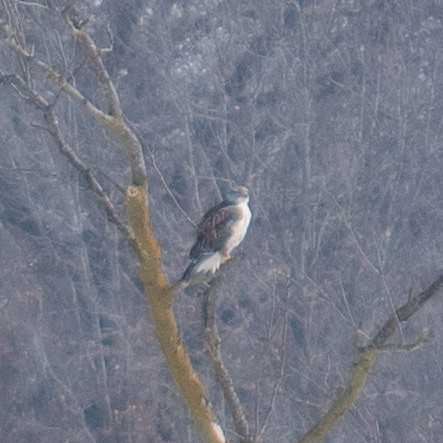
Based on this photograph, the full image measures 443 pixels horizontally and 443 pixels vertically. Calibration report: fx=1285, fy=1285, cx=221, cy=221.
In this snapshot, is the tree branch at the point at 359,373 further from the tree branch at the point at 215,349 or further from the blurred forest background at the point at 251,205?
the blurred forest background at the point at 251,205

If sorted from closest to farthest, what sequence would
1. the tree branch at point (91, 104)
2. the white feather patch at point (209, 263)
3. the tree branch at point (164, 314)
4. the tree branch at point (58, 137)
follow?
the tree branch at point (91, 104)
the tree branch at point (58, 137)
the tree branch at point (164, 314)
the white feather patch at point (209, 263)

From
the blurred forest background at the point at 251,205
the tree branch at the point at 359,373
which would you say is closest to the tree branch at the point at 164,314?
the tree branch at the point at 359,373

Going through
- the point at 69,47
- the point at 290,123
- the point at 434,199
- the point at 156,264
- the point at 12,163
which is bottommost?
the point at 434,199

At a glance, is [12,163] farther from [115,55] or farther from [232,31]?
[232,31]

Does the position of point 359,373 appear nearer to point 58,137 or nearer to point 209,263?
point 209,263

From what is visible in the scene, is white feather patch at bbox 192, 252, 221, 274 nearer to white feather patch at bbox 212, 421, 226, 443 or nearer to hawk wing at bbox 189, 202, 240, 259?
hawk wing at bbox 189, 202, 240, 259

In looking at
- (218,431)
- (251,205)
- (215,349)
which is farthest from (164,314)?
(251,205)

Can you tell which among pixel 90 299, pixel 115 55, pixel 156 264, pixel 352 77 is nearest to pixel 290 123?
pixel 352 77

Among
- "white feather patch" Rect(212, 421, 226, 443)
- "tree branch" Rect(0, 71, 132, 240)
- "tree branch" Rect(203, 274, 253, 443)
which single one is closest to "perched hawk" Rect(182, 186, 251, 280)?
"tree branch" Rect(203, 274, 253, 443)
